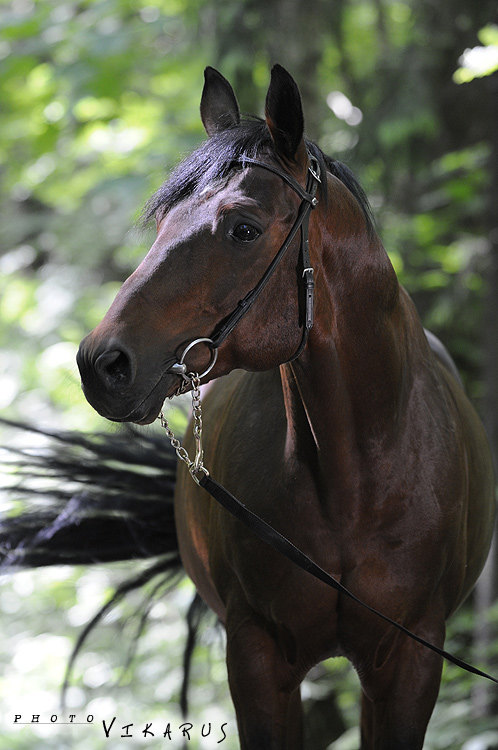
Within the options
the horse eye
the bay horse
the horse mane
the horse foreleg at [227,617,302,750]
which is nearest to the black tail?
the bay horse

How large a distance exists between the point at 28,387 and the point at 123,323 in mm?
5806

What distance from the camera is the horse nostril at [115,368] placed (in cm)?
141

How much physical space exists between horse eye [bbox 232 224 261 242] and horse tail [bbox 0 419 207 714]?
165cm

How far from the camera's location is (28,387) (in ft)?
23.0

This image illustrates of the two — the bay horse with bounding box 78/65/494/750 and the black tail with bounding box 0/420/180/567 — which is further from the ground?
the black tail with bounding box 0/420/180/567

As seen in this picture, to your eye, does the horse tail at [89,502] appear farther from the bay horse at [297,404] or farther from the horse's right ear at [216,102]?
the horse's right ear at [216,102]

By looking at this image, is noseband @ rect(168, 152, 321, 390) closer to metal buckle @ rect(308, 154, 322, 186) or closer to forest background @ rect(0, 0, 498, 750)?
metal buckle @ rect(308, 154, 322, 186)

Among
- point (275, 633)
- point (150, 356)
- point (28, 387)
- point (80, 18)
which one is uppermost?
point (80, 18)

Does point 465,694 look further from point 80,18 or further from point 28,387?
point 80,18

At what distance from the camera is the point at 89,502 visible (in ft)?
10.2

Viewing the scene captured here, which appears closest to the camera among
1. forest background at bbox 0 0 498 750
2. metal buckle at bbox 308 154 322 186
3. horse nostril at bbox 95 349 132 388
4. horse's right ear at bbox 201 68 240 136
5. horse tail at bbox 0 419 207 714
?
horse nostril at bbox 95 349 132 388

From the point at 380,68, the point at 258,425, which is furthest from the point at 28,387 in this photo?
the point at 258,425

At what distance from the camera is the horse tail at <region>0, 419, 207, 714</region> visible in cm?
303

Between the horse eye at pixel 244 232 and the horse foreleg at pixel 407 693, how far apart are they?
1.04 m
